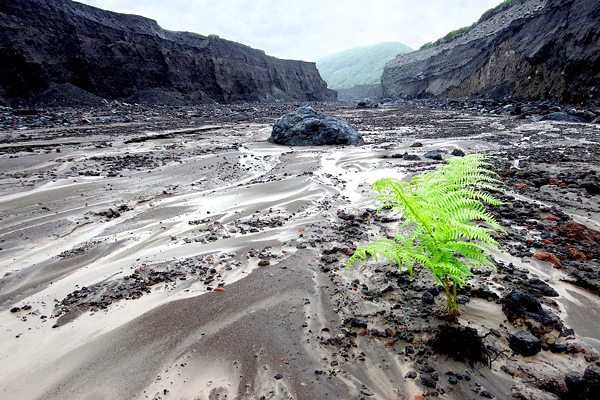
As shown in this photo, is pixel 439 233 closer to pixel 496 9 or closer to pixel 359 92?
pixel 496 9

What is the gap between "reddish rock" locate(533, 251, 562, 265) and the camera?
2.62 m

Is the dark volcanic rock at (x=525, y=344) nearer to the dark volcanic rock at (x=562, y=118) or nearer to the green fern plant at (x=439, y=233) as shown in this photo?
the green fern plant at (x=439, y=233)

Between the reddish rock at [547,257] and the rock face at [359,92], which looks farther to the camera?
the rock face at [359,92]

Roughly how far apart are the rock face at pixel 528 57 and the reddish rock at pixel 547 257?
1921 centimetres

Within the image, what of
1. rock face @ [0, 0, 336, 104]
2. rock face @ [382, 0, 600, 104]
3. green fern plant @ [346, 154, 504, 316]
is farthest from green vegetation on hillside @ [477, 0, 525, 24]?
green fern plant @ [346, 154, 504, 316]

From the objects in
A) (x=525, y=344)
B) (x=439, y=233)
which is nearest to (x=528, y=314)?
(x=525, y=344)

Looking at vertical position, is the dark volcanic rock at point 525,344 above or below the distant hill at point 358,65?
below

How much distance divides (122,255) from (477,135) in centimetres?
1114

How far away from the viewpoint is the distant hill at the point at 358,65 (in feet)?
364

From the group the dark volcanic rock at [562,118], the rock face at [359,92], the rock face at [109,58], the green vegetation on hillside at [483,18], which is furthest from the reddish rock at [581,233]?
the rock face at [359,92]

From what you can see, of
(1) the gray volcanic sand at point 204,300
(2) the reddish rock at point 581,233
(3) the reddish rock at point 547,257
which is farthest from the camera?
(2) the reddish rock at point 581,233

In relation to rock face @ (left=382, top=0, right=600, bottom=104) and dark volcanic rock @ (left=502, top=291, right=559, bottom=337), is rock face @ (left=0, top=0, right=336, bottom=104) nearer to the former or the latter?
rock face @ (left=382, top=0, right=600, bottom=104)

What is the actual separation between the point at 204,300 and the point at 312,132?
8.49m

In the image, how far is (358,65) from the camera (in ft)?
427
